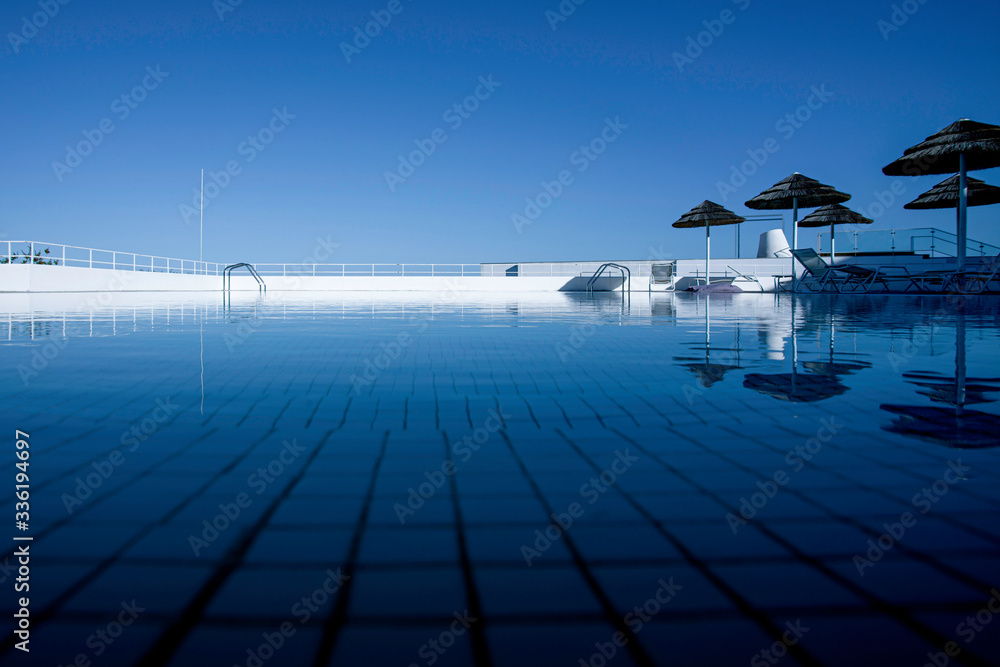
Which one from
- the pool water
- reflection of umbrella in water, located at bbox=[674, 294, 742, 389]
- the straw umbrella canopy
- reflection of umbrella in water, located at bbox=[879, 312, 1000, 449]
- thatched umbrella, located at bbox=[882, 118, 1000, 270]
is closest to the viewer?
the pool water

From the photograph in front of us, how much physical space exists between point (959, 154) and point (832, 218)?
7.22 m

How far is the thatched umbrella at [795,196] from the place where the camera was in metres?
15.3

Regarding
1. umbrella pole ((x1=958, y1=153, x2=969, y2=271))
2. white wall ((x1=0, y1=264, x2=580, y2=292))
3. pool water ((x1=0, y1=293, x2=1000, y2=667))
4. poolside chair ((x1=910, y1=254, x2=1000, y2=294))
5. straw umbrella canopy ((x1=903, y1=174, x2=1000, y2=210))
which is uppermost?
straw umbrella canopy ((x1=903, y1=174, x2=1000, y2=210))

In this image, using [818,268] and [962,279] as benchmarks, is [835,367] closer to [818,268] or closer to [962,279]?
[962,279]

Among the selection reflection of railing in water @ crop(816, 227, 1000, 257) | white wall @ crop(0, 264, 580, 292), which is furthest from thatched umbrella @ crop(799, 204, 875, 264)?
white wall @ crop(0, 264, 580, 292)

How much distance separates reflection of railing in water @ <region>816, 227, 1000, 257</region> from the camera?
17484mm

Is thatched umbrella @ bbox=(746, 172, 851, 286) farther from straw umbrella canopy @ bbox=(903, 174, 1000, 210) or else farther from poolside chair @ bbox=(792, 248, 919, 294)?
straw umbrella canopy @ bbox=(903, 174, 1000, 210)

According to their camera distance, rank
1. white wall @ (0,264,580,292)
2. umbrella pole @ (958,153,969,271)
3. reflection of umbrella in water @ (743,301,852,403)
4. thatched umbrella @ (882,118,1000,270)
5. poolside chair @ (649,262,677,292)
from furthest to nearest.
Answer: poolside chair @ (649,262,677,292)
white wall @ (0,264,580,292)
umbrella pole @ (958,153,969,271)
thatched umbrella @ (882,118,1000,270)
reflection of umbrella in water @ (743,301,852,403)

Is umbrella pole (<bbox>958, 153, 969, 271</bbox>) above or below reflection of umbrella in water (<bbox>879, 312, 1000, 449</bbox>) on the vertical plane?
above

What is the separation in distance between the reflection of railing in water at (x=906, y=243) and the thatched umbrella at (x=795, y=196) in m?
4.25

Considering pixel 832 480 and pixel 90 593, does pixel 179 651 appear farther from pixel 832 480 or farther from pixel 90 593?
pixel 832 480

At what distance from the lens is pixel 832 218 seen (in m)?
18.1

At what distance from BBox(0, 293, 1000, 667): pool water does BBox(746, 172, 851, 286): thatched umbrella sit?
558 inches

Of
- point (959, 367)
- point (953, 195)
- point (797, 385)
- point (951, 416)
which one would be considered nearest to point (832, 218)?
point (953, 195)
